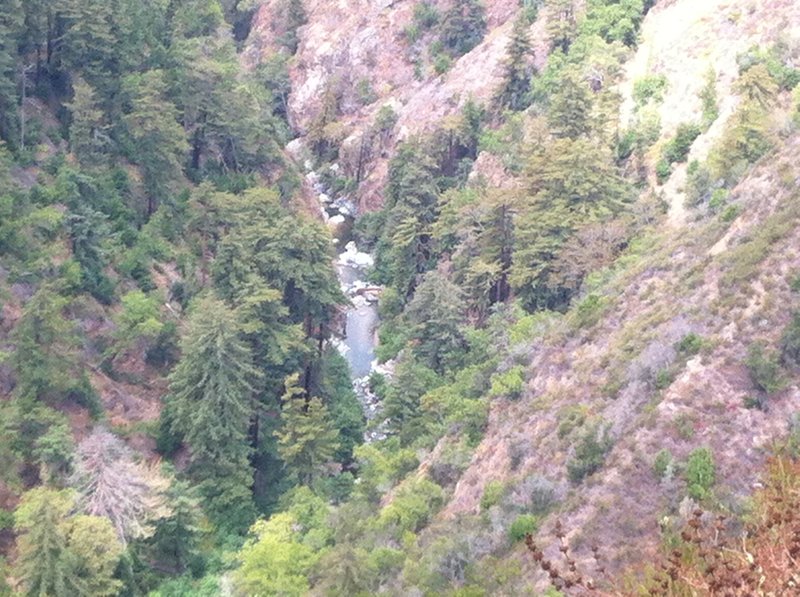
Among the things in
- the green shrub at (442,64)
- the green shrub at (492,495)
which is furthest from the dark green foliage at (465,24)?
the green shrub at (492,495)

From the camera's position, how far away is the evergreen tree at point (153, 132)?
43656 millimetres

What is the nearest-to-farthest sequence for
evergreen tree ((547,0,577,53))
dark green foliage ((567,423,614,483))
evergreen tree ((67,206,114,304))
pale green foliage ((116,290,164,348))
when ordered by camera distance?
1. dark green foliage ((567,423,614,483))
2. pale green foliage ((116,290,164,348))
3. evergreen tree ((67,206,114,304))
4. evergreen tree ((547,0,577,53))

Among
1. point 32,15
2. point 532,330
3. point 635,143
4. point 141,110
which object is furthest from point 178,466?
point 635,143

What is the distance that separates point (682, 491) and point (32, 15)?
133 ft

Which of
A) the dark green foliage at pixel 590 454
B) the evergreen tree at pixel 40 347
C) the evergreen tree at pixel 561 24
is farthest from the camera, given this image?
the evergreen tree at pixel 561 24

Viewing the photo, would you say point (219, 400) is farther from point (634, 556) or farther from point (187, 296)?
point (634, 556)

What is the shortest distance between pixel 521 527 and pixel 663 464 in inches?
152

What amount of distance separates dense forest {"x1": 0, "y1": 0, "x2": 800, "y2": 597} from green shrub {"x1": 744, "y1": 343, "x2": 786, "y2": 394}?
7 cm

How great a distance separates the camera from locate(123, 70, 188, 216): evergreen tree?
143 ft

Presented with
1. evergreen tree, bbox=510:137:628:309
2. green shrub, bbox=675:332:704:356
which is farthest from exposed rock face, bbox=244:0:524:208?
green shrub, bbox=675:332:704:356

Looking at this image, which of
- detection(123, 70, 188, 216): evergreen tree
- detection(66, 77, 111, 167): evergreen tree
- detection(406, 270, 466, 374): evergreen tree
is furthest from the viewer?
detection(123, 70, 188, 216): evergreen tree

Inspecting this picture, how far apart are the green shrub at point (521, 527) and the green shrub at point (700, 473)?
3.92m

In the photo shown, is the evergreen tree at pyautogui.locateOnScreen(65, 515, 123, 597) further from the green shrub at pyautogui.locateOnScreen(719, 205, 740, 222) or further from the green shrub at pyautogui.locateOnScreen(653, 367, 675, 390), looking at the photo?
the green shrub at pyautogui.locateOnScreen(719, 205, 740, 222)

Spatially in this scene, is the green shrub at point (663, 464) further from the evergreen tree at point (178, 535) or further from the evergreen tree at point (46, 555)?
the evergreen tree at point (46, 555)
